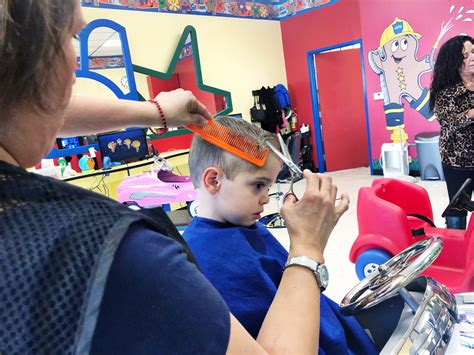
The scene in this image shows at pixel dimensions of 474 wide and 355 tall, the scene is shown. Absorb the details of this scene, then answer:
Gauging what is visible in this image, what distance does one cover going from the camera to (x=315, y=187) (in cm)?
66

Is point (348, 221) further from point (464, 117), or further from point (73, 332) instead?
point (73, 332)

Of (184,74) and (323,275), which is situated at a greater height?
(184,74)

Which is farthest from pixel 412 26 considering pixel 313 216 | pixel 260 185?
pixel 313 216

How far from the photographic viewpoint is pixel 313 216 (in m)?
0.63

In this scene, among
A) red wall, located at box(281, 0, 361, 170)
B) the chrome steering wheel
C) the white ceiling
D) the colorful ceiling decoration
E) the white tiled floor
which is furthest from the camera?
red wall, located at box(281, 0, 361, 170)

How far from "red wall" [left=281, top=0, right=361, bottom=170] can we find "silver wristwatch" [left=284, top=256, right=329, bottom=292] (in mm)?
5170

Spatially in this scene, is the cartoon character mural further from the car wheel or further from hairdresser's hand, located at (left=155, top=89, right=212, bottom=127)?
hairdresser's hand, located at (left=155, top=89, right=212, bottom=127)

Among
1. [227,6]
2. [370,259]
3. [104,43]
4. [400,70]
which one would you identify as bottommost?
[370,259]

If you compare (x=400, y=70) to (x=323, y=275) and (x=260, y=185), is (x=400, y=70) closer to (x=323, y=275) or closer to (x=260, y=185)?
(x=260, y=185)

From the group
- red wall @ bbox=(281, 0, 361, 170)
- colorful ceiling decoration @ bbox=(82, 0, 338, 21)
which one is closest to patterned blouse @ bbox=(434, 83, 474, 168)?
red wall @ bbox=(281, 0, 361, 170)

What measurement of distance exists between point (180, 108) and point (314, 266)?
476 mm

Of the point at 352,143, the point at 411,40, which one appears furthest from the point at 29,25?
the point at 352,143

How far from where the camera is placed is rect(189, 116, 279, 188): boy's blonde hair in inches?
36.9

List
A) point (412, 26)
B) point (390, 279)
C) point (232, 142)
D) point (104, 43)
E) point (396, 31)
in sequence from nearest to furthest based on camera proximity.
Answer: point (390, 279) → point (232, 142) → point (104, 43) → point (412, 26) → point (396, 31)
